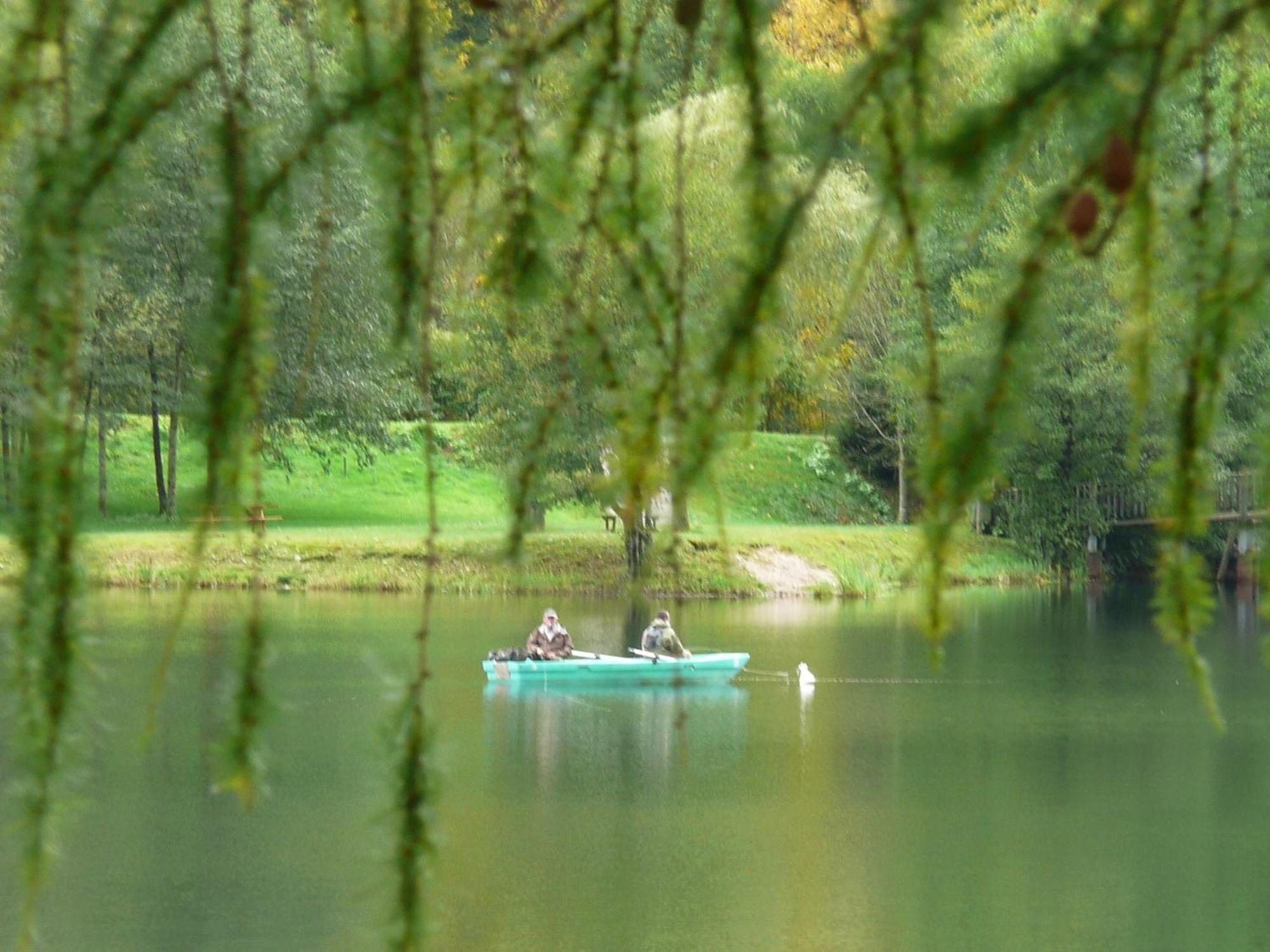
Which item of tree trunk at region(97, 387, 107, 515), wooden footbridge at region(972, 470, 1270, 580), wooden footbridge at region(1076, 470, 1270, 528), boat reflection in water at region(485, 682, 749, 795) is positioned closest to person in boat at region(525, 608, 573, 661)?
boat reflection in water at region(485, 682, 749, 795)

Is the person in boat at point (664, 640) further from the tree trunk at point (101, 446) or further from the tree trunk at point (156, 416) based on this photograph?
the tree trunk at point (156, 416)

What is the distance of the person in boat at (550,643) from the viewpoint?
2142 centimetres

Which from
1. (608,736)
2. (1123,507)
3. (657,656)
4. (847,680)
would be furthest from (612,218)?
(1123,507)

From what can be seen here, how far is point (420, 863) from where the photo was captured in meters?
1.35

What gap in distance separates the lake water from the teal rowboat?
0.26m

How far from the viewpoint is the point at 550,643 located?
70.4 ft

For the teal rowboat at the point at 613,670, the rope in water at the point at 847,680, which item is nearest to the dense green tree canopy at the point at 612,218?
the teal rowboat at the point at 613,670

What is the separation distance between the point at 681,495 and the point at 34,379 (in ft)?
1.51

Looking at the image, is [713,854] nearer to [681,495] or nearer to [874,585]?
[681,495]

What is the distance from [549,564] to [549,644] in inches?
295

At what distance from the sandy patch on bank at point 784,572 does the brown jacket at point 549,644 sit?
8.25 metres

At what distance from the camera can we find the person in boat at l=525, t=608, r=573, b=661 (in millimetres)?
21422

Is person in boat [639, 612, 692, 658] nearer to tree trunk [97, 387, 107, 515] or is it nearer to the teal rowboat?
the teal rowboat

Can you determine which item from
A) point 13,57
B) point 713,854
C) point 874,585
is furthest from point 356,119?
point 874,585
